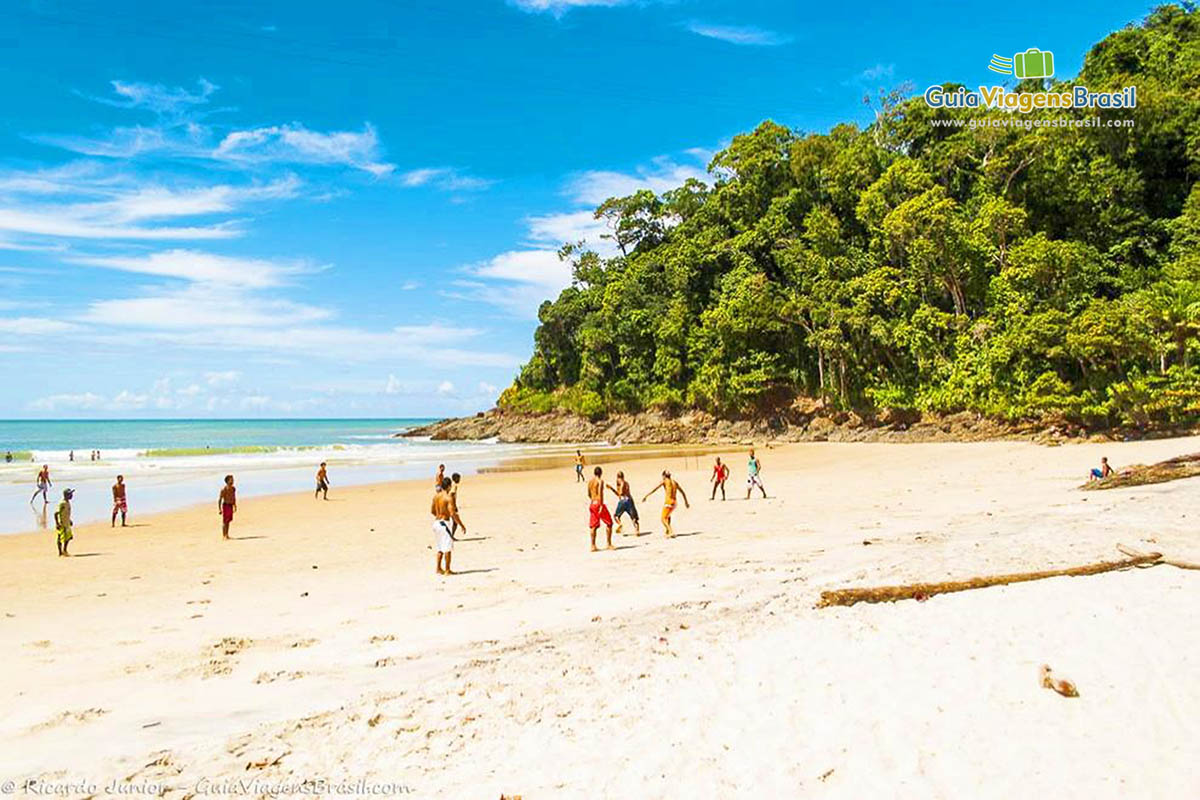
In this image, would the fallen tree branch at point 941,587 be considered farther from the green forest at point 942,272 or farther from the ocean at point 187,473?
the green forest at point 942,272

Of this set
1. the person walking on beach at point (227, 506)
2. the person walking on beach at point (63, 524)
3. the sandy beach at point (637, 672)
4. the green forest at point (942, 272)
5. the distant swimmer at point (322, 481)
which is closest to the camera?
the sandy beach at point (637, 672)

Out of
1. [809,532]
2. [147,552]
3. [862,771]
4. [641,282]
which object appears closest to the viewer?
[862,771]

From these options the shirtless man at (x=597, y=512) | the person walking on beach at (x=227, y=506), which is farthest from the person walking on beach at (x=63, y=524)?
the shirtless man at (x=597, y=512)

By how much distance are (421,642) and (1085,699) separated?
5.95 m

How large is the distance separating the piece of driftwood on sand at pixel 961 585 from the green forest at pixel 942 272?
28.3m

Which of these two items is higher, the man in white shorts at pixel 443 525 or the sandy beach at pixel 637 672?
the man in white shorts at pixel 443 525

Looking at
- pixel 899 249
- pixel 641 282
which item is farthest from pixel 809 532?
pixel 641 282

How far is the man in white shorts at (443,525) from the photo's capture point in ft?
35.9

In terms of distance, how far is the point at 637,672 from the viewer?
5770mm

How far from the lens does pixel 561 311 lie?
67000mm

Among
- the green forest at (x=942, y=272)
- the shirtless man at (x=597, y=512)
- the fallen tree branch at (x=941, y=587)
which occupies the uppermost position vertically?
the green forest at (x=942, y=272)

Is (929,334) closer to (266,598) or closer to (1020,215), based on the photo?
(1020,215)

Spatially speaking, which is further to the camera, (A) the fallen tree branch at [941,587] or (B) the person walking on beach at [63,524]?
(B) the person walking on beach at [63,524]

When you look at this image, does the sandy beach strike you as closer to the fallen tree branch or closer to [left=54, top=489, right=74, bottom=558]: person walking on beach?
the fallen tree branch
